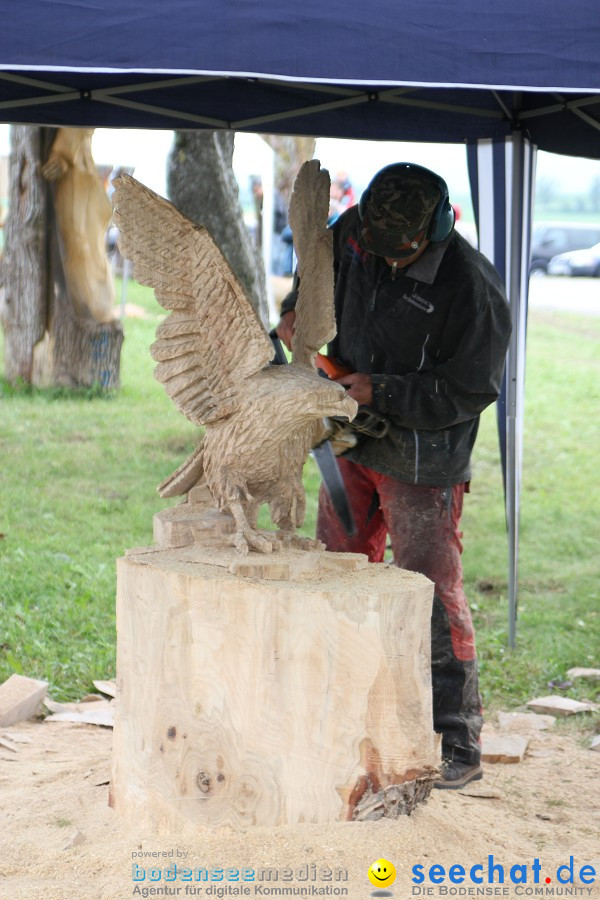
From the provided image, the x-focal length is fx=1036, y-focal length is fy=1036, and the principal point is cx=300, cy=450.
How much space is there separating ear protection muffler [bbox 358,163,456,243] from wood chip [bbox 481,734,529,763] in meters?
1.88

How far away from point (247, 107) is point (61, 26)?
1.81 m

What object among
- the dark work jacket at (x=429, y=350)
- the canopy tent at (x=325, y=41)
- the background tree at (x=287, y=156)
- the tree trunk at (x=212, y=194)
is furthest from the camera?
the background tree at (x=287, y=156)

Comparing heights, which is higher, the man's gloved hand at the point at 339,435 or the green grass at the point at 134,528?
the man's gloved hand at the point at 339,435

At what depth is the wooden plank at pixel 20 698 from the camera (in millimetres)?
3914

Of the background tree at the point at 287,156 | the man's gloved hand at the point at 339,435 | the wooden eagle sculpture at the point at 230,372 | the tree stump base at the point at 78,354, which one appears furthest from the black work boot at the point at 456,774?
the background tree at the point at 287,156

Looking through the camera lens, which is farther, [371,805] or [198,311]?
[198,311]

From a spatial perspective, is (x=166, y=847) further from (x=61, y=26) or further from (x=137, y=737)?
(x=61, y=26)

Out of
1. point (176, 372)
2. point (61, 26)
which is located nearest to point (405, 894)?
point (176, 372)

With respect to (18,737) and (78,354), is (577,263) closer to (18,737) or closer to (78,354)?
(78,354)

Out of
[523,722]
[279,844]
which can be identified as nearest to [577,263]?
[523,722]

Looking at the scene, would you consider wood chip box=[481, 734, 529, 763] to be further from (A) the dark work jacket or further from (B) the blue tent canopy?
(B) the blue tent canopy

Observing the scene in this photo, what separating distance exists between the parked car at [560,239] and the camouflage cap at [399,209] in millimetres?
17008

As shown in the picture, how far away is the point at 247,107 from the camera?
4.08m

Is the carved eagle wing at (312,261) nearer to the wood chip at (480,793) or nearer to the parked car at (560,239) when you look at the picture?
the wood chip at (480,793)
